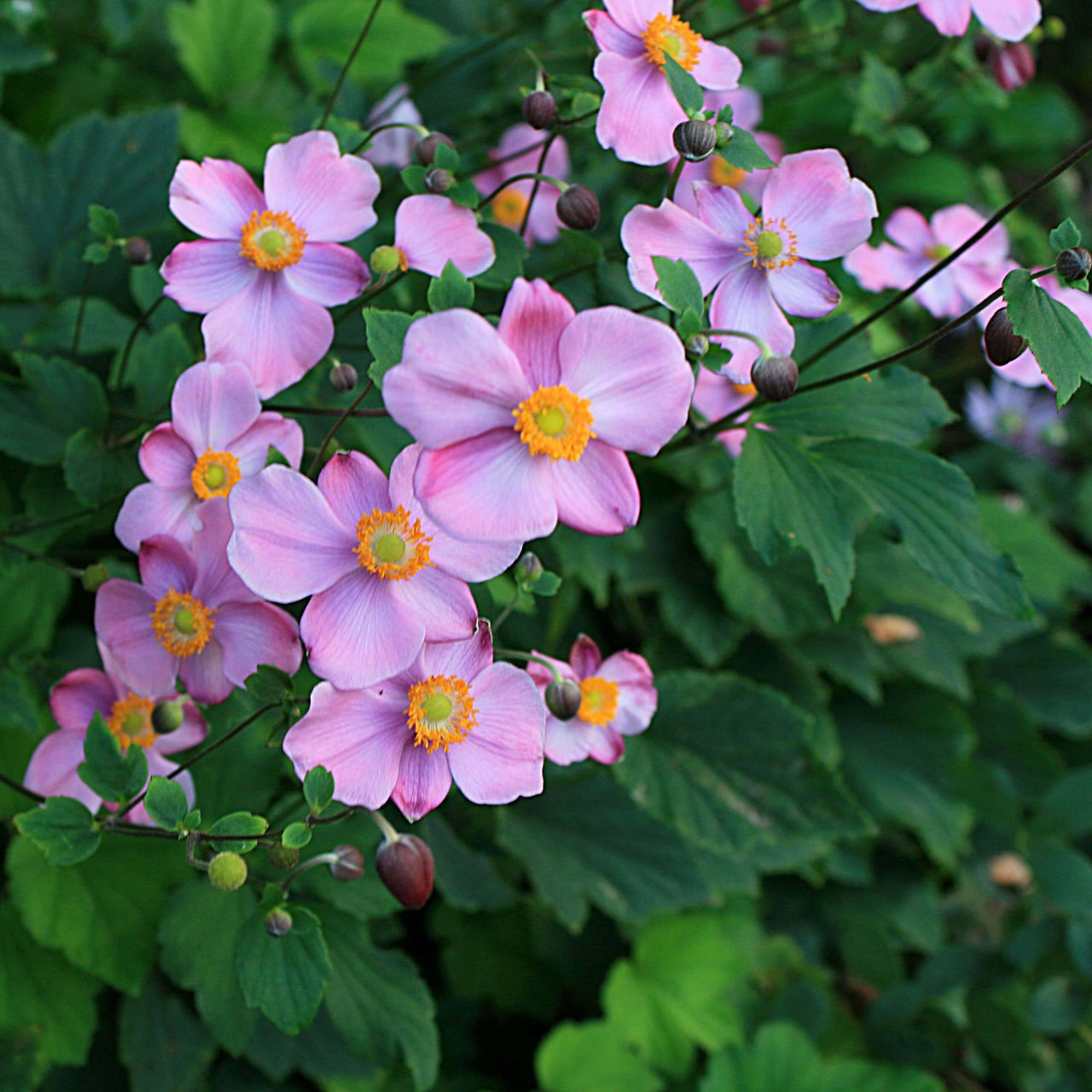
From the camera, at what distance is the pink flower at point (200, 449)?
81cm

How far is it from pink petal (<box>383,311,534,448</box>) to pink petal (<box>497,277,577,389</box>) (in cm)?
2

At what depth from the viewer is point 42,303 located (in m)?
1.45

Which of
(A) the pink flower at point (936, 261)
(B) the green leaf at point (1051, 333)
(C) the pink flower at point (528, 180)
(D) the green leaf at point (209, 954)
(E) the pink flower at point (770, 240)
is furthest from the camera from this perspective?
(C) the pink flower at point (528, 180)

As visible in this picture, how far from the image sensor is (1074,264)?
787 millimetres

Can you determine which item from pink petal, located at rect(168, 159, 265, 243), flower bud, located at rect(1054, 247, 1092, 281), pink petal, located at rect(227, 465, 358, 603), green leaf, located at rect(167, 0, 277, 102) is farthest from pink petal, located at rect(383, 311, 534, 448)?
green leaf, located at rect(167, 0, 277, 102)

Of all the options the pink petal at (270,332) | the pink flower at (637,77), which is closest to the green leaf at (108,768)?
the pink petal at (270,332)

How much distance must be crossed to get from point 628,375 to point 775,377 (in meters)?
0.13

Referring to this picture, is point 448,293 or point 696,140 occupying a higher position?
point 696,140

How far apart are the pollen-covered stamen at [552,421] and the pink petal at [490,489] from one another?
0.01 meters

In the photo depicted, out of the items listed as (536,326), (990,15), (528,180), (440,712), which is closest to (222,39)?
(528,180)

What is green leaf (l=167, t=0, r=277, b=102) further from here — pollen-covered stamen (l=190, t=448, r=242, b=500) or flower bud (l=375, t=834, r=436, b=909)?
flower bud (l=375, t=834, r=436, b=909)

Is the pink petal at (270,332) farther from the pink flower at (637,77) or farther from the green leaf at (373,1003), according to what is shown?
the green leaf at (373,1003)

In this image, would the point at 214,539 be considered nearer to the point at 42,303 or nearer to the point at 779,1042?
the point at 42,303

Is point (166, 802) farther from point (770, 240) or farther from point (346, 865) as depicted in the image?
point (770, 240)
